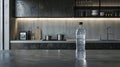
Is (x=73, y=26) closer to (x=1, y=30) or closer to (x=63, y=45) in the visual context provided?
(x=63, y=45)

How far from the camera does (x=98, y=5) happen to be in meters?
5.24

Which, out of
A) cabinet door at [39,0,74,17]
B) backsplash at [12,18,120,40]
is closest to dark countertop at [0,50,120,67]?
cabinet door at [39,0,74,17]

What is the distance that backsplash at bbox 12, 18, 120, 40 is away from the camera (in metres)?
5.41

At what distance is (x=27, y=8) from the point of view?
5.14m

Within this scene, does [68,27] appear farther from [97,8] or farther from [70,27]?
[97,8]

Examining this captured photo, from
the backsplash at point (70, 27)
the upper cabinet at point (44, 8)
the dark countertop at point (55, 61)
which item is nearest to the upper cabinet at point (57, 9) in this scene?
the upper cabinet at point (44, 8)

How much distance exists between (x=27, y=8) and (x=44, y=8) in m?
0.35

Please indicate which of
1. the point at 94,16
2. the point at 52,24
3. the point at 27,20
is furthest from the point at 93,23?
the point at 27,20

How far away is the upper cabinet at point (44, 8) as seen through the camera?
5.11 m

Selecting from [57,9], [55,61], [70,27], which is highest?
[57,9]

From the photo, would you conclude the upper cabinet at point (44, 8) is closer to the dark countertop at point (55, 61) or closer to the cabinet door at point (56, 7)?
the cabinet door at point (56, 7)

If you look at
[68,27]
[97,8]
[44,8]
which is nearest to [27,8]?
[44,8]

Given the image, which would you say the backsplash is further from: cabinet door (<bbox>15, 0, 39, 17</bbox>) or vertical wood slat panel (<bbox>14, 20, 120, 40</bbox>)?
cabinet door (<bbox>15, 0, 39, 17</bbox>)

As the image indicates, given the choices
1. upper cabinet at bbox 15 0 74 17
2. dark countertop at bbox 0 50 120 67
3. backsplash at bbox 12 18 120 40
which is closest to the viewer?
dark countertop at bbox 0 50 120 67
